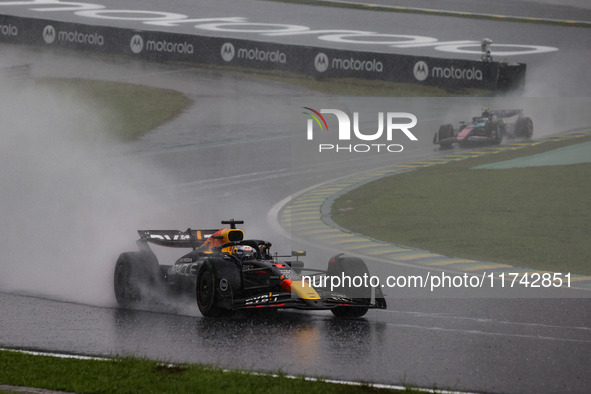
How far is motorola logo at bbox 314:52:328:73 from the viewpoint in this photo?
34.2 meters

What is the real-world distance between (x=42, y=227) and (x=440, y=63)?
58.7 ft

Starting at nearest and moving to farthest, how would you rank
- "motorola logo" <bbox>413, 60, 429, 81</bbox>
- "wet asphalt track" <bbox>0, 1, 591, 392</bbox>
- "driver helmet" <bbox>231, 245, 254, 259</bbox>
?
"wet asphalt track" <bbox>0, 1, 591, 392</bbox>, "driver helmet" <bbox>231, 245, 254, 259</bbox>, "motorola logo" <bbox>413, 60, 429, 81</bbox>

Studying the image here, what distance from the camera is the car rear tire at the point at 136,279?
13211mm

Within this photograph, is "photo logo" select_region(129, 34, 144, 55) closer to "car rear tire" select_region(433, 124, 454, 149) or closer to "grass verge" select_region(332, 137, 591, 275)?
"car rear tire" select_region(433, 124, 454, 149)

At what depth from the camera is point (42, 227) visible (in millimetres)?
19500

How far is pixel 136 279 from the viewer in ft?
43.3

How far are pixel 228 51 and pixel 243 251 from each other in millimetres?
23580

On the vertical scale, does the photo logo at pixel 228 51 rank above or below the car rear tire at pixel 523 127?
above

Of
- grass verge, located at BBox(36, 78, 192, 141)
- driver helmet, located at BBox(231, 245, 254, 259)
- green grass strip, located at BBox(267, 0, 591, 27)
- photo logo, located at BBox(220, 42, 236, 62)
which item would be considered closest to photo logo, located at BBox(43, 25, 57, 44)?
grass verge, located at BBox(36, 78, 192, 141)

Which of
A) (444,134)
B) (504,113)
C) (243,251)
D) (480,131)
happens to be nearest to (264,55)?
(444,134)

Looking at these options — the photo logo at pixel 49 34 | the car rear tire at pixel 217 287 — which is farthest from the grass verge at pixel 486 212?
the photo logo at pixel 49 34

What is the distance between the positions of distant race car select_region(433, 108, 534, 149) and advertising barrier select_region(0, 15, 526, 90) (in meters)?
4.18

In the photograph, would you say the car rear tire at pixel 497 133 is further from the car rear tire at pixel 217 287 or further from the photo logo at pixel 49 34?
the photo logo at pixel 49 34

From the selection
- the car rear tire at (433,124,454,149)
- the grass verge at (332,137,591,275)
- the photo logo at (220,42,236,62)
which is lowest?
the grass verge at (332,137,591,275)
